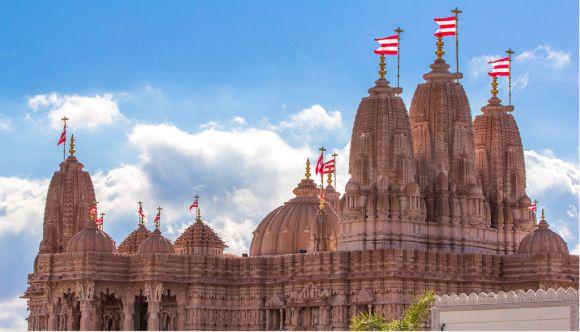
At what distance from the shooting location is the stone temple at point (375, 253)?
5758 inches

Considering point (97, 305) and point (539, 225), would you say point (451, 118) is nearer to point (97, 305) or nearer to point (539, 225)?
point (539, 225)

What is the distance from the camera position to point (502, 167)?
159 metres

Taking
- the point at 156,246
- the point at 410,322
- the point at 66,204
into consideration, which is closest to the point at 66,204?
the point at 66,204

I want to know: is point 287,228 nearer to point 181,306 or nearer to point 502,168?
point 181,306

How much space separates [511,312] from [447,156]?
45875 millimetres

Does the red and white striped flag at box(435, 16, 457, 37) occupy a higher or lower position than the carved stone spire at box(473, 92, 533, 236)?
higher

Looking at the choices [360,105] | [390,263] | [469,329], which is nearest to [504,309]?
[469,329]

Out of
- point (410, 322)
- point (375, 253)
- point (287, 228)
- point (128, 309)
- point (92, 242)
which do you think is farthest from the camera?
point (287, 228)

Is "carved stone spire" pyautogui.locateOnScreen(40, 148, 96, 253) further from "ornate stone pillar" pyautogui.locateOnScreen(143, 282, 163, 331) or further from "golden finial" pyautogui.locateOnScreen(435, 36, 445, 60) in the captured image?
"golden finial" pyautogui.locateOnScreen(435, 36, 445, 60)

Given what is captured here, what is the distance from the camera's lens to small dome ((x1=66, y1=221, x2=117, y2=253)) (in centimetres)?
15175

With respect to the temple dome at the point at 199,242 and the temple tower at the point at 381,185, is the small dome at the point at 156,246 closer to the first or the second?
the temple dome at the point at 199,242

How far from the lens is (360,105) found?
152 meters

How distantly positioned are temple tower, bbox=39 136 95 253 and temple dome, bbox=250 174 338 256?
17.9 meters

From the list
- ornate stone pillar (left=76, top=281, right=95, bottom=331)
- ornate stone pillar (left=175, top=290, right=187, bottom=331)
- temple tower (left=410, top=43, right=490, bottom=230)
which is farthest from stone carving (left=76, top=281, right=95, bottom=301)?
temple tower (left=410, top=43, right=490, bottom=230)
